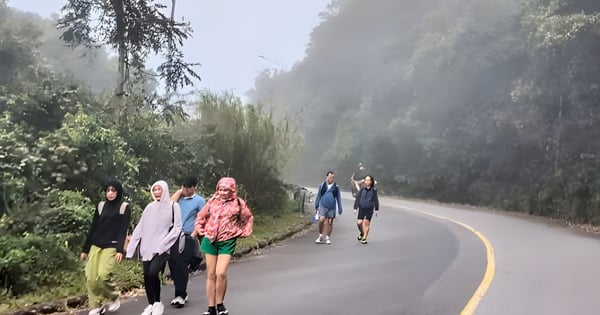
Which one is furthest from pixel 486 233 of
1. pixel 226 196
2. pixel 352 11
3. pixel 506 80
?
pixel 352 11

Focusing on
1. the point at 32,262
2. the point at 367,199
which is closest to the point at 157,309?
the point at 32,262

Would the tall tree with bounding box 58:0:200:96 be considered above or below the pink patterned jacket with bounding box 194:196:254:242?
above

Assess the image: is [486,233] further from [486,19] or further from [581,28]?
[486,19]

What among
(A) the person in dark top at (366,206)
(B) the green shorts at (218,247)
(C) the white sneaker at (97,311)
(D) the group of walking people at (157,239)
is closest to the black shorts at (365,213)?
(A) the person in dark top at (366,206)

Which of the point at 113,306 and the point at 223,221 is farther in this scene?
the point at 113,306

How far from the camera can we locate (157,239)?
688cm

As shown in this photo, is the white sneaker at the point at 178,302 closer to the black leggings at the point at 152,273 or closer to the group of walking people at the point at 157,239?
the group of walking people at the point at 157,239

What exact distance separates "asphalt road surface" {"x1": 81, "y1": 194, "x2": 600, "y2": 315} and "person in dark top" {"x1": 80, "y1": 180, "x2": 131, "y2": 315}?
0.60 metres

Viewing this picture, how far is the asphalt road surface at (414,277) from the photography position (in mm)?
7484

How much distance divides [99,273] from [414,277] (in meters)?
4.96

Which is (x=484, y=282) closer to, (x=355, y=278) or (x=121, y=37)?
(x=355, y=278)

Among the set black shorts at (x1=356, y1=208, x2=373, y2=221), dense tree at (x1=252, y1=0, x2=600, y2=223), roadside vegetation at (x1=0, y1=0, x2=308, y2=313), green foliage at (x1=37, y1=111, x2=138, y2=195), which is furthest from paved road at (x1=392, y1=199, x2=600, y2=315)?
green foliage at (x1=37, y1=111, x2=138, y2=195)

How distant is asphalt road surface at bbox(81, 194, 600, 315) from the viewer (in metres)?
7.48

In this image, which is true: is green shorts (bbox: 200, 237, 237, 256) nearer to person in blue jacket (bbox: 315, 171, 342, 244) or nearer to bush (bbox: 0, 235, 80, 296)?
bush (bbox: 0, 235, 80, 296)
